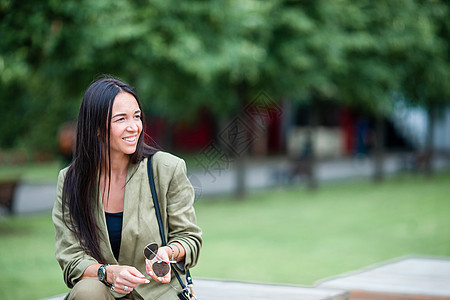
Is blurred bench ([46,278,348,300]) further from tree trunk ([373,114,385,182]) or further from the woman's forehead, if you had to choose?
tree trunk ([373,114,385,182])

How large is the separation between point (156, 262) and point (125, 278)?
0.52 feet

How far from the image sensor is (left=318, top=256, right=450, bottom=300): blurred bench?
481 cm

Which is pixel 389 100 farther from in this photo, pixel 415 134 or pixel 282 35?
pixel 415 134

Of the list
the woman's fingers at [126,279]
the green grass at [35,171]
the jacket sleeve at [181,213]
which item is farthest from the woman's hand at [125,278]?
the green grass at [35,171]

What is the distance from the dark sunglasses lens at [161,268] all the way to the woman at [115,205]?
10 cm

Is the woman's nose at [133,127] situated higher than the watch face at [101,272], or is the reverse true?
the woman's nose at [133,127]

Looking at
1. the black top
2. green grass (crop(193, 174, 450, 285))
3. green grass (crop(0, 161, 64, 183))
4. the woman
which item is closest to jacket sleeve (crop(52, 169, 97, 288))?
the woman

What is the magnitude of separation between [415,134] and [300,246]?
30964 mm

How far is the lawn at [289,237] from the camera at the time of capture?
8367 mm

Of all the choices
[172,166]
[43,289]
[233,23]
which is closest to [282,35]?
[233,23]

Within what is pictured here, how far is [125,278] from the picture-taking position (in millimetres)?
3020

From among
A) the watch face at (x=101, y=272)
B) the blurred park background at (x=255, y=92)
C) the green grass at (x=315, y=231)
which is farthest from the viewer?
the blurred park background at (x=255, y=92)

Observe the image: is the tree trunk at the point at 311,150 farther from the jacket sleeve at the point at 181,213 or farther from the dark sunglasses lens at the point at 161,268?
the dark sunglasses lens at the point at 161,268

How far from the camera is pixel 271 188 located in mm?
20297
